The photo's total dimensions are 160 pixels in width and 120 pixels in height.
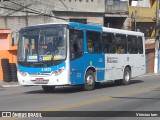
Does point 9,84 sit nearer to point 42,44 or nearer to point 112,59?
point 112,59

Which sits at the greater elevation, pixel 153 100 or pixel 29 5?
pixel 29 5

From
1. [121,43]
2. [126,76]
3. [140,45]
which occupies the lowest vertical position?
[126,76]

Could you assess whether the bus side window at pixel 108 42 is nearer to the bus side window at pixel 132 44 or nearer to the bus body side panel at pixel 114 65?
the bus body side panel at pixel 114 65

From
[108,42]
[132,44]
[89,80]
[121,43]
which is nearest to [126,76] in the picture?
[132,44]

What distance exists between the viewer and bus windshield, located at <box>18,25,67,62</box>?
17.6 m

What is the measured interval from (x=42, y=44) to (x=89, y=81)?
2801mm

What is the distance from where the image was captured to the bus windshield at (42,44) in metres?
17.6

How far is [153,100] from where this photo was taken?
15.1 meters

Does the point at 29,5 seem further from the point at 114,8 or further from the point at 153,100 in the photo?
the point at 153,100

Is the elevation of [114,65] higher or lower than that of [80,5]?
lower

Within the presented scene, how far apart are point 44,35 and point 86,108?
5.88 m

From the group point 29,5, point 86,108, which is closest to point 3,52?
point 29,5

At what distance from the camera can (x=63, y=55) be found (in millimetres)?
17547

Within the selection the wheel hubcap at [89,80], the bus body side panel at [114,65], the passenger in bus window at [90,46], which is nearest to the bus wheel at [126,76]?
the bus body side panel at [114,65]
